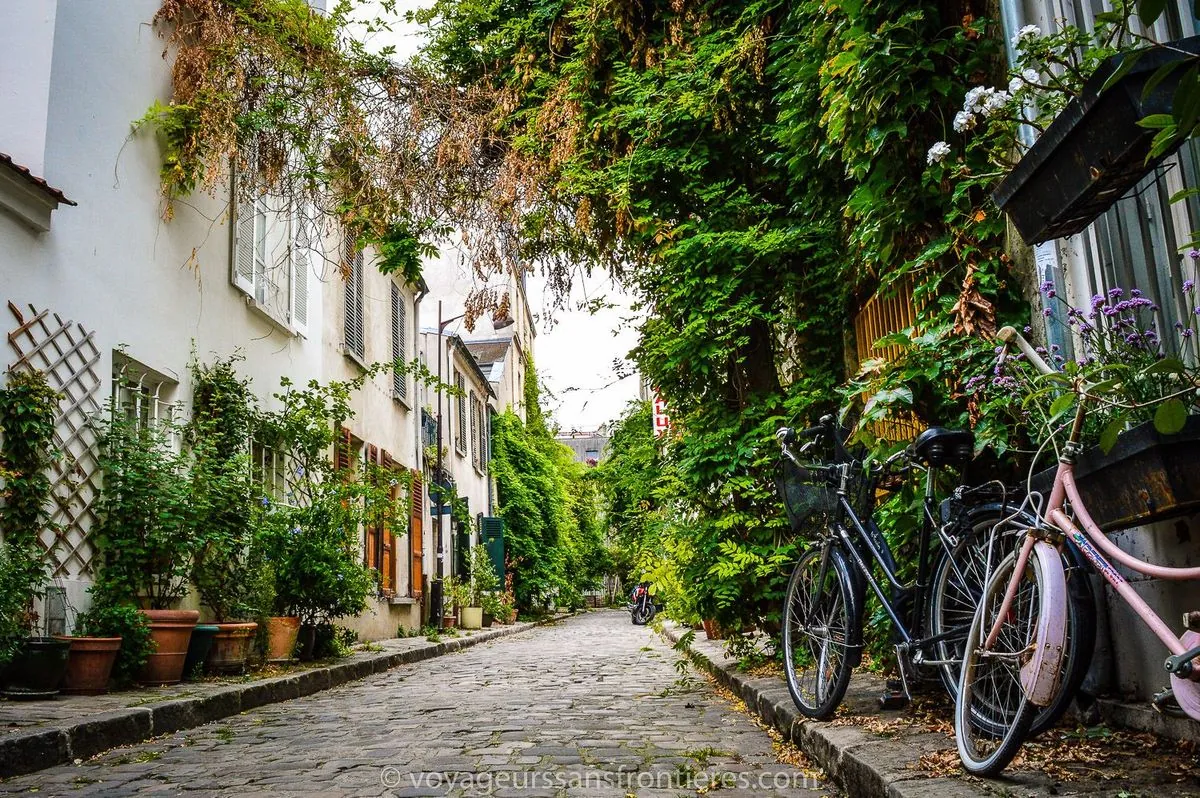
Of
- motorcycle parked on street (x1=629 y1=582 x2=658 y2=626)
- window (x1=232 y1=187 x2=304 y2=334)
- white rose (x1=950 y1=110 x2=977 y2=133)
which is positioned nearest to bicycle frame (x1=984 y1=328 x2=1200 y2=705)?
white rose (x1=950 y1=110 x2=977 y2=133)

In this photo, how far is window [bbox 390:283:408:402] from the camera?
16908 millimetres

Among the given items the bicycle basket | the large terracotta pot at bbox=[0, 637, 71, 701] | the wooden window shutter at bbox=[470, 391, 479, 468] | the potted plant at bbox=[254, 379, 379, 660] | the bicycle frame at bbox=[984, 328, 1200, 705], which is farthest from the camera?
the wooden window shutter at bbox=[470, 391, 479, 468]

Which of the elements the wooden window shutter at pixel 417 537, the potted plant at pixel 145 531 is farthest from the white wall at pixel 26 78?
the wooden window shutter at pixel 417 537

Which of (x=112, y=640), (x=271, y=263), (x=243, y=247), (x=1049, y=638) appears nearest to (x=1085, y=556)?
(x=1049, y=638)

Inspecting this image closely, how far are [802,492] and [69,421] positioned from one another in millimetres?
4930

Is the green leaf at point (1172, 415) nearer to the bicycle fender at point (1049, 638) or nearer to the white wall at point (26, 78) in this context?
the bicycle fender at point (1049, 638)

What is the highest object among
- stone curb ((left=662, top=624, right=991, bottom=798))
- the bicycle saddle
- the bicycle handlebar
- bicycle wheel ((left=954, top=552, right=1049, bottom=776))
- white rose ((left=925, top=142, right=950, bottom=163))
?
white rose ((left=925, top=142, right=950, bottom=163))

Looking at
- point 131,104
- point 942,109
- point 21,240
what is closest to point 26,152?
point 21,240

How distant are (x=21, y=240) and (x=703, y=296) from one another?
4.59 metres

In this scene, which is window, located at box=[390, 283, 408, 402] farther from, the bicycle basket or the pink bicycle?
the pink bicycle

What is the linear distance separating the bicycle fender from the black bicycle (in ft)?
0.13

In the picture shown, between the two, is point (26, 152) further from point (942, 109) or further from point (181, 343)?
point (942, 109)

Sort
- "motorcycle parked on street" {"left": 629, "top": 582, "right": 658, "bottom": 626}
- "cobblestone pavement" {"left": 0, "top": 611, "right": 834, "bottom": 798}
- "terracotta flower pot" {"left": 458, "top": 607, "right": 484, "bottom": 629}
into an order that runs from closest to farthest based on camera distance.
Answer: "cobblestone pavement" {"left": 0, "top": 611, "right": 834, "bottom": 798} → "terracotta flower pot" {"left": 458, "top": 607, "right": 484, "bottom": 629} → "motorcycle parked on street" {"left": 629, "top": 582, "right": 658, "bottom": 626}

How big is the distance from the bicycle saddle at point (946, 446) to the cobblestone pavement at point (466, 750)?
1.30m
